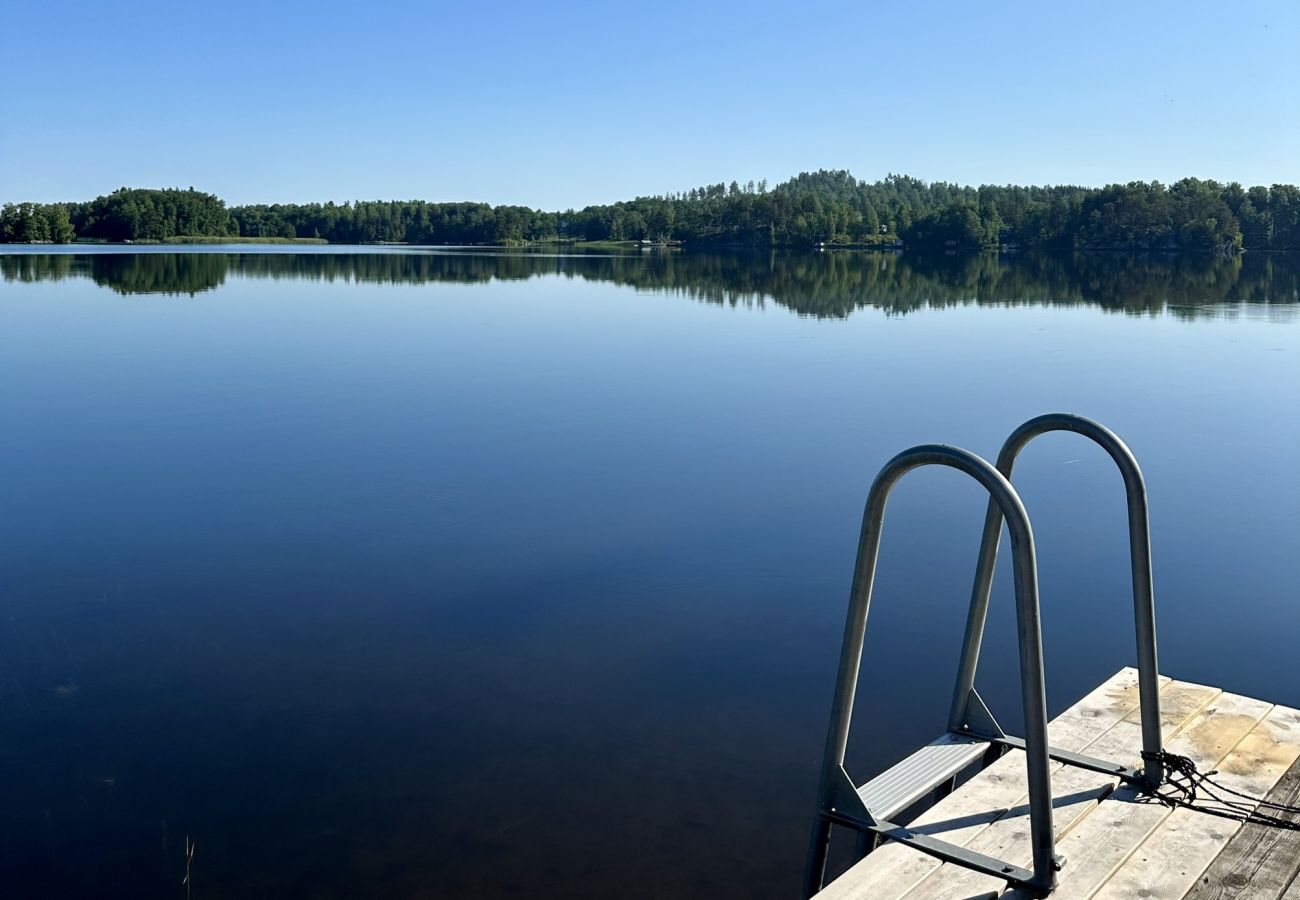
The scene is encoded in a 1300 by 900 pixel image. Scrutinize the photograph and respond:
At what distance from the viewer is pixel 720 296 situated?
41281mm

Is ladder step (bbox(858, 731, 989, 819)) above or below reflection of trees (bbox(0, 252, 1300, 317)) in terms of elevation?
below

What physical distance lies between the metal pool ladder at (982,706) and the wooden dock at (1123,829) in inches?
3.7

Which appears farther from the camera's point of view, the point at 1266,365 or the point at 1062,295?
the point at 1062,295

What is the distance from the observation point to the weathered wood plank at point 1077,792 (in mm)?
3557

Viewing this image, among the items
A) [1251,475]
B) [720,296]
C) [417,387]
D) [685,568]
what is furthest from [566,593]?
[720,296]

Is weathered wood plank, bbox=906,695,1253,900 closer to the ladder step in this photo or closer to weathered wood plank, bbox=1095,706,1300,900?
weathered wood plank, bbox=1095,706,1300,900

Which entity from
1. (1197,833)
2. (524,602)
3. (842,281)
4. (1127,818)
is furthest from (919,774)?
(842,281)

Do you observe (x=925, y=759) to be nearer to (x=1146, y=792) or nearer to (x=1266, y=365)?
(x=1146, y=792)

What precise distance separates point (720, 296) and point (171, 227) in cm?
10443

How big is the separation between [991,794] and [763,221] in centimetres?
14428

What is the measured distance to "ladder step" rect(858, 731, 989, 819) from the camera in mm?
4137

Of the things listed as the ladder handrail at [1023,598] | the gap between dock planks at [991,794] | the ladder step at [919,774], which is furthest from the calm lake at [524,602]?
the ladder handrail at [1023,598]

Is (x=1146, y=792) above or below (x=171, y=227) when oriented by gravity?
below

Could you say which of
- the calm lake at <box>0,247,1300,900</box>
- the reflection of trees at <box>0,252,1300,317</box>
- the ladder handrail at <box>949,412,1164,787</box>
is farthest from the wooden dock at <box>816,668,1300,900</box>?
the reflection of trees at <box>0,252,1300,317</box>
